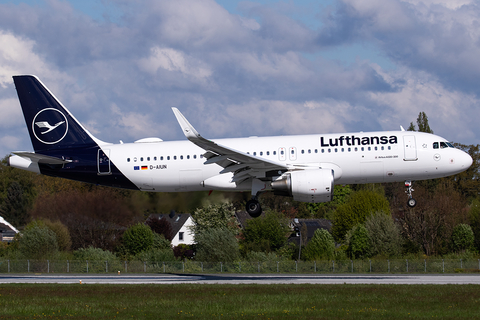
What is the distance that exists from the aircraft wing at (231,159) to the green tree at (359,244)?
111 feet

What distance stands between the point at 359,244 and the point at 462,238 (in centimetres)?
1599

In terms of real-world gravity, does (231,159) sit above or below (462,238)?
above

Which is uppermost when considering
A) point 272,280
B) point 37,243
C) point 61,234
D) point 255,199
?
point 255,199

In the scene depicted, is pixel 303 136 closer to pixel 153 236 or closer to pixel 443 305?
pixel 443 305

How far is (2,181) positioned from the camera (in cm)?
10406

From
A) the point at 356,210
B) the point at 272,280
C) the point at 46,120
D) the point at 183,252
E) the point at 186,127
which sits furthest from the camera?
the point at 356,210

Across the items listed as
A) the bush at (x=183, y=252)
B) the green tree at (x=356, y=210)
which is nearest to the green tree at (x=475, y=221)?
the green tree at (x=356, y=210)

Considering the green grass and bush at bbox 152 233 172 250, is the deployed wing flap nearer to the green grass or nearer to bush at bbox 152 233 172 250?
the green grass

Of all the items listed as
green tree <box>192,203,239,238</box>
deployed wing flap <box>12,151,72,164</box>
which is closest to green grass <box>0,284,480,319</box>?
deployed wing flap <box>12,151,72,164</box>

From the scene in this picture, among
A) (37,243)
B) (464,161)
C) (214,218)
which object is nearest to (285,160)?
(464,161)

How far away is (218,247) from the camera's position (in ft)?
195

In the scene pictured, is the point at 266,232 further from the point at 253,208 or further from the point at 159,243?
the point at 253,208

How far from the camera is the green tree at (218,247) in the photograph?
5903 cm

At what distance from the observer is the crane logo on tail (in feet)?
116
